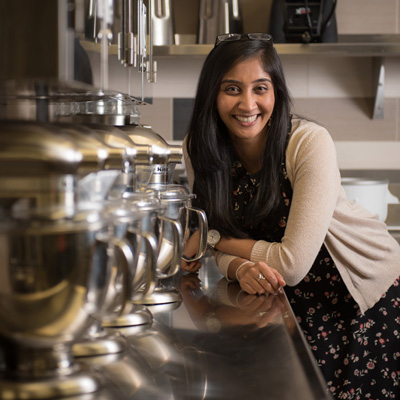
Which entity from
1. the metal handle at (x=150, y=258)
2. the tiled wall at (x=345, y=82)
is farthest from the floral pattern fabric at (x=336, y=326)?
the tiled wall at (x=345, y=82)

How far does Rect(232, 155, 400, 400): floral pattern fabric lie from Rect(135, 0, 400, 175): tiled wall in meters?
1.52

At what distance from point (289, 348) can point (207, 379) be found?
156mm

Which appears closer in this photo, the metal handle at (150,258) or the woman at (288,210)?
the metal handle at (150,258)

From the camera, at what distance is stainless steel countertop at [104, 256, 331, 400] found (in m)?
0.66

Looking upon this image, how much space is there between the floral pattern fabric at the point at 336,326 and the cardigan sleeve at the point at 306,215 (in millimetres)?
90

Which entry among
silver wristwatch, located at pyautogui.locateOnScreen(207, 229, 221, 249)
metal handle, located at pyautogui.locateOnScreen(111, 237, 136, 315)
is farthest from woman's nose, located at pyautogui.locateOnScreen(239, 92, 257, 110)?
metal handle, located at pyautogui.locateOnScreen(111, 237, 136, 315)

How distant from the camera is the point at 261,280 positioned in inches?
45.7

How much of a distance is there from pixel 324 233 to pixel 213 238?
223 mm

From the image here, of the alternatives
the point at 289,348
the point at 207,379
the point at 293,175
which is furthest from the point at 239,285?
the point at 207,379

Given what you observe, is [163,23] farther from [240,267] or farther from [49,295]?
[49,295]

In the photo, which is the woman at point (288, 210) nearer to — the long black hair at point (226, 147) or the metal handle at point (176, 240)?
the long black hair at point (226, 147)

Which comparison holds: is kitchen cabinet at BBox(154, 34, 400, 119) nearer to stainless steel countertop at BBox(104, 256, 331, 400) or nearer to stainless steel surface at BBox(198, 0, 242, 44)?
stainless steel surface at BBox(198, 0, 242, 44)

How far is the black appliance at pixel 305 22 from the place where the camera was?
256 centimetres

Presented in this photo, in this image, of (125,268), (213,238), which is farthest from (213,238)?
(125,268)
